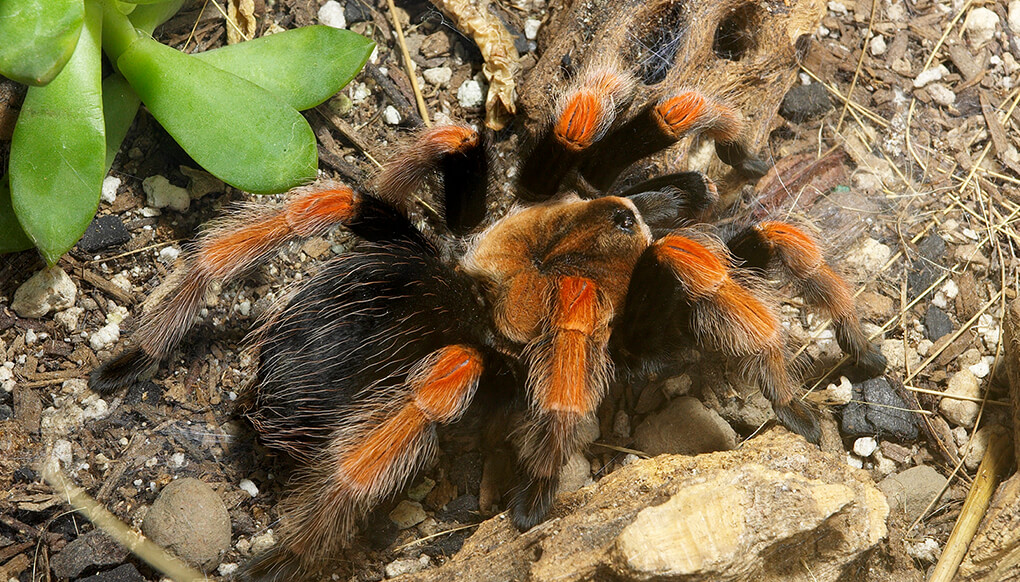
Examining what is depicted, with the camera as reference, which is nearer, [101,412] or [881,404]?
[101,412]

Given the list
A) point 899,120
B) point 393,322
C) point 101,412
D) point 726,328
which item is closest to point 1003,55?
point 899,120

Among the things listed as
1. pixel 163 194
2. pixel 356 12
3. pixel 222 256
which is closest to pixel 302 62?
pixel 356 12

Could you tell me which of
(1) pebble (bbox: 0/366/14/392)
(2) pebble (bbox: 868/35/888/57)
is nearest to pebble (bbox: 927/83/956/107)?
(2) pebble (bbox: 868/35/888/57)

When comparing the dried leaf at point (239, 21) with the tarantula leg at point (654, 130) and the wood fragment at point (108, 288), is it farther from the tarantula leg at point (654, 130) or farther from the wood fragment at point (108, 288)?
the tarantula leg at point (654, 130)

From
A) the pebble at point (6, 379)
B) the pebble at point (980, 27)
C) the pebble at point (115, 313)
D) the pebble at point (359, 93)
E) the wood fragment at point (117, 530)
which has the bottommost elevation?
the wood fragment at point (117, 530)

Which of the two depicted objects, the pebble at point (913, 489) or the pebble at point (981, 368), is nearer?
the pebble at point (913, 489)

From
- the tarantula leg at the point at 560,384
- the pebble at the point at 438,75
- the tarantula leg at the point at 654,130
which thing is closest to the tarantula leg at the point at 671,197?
the tarantula leg at the point at 654,130

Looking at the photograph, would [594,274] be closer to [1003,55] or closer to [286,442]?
[286,442]
